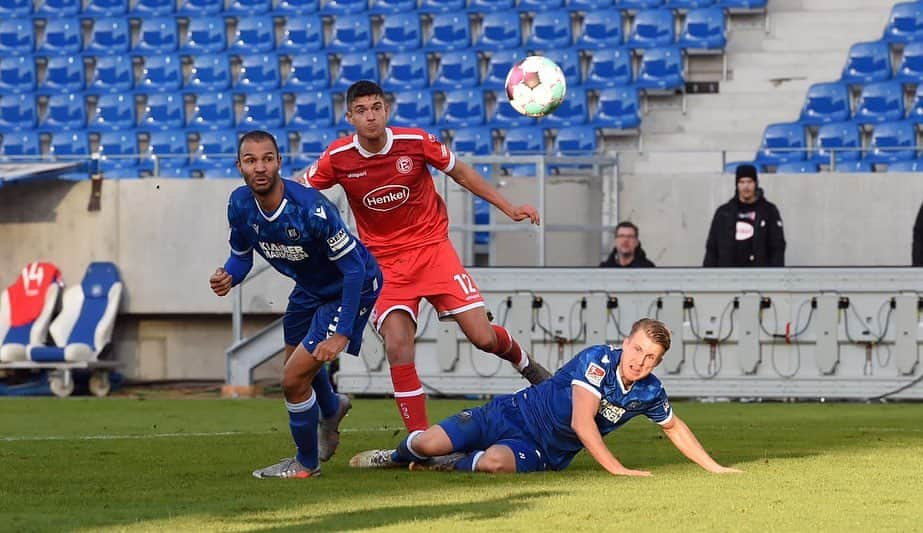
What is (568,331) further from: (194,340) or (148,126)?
(148,126)

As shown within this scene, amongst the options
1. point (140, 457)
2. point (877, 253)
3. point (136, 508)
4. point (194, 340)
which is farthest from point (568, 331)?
point (136, 508)

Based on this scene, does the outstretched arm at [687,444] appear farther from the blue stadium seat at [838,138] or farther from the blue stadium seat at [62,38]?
the blue stadium seat at [62,38]

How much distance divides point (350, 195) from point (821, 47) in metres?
12.2

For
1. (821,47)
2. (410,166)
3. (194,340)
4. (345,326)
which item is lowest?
(194,340)

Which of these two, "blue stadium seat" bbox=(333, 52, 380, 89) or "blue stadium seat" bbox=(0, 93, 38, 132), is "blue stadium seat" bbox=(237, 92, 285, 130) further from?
"blue stadium seat" bbox=(0, 93, 38, 132)

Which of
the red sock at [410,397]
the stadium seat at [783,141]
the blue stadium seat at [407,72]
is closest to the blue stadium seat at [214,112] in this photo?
the blue stadium seat at [407,72]

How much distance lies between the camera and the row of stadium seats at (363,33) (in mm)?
20016

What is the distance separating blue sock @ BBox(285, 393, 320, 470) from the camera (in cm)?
743

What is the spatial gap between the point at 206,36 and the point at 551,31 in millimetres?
4773

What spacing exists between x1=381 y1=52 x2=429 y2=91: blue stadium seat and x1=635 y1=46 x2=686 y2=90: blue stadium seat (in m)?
2.71

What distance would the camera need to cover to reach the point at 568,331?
14.8m

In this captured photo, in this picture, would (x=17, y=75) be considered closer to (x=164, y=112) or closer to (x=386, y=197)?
(x=164, y=112)

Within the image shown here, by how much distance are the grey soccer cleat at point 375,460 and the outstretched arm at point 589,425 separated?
44.0 inches

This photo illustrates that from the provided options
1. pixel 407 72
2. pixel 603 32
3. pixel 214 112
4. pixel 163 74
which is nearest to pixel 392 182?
pixel 603 32
